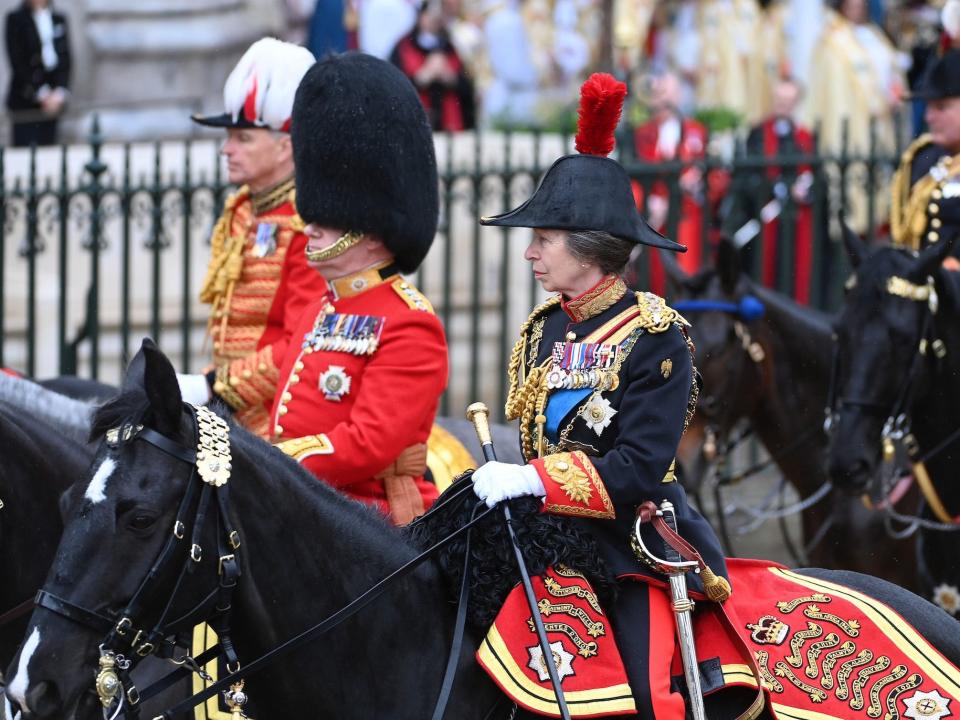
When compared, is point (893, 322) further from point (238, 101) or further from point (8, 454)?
point (8, 454)

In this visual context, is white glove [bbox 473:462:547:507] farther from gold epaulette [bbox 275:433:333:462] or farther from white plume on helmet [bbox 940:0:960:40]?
white plume on helmet [bbox 940:0:960:40]

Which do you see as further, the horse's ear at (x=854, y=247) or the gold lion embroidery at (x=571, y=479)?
the horse's ear at (x=854, y=247)

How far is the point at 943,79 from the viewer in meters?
7.23

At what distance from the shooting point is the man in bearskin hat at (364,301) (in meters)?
4.92

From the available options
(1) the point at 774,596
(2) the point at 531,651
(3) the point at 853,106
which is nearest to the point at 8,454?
(2) the point at 531,651

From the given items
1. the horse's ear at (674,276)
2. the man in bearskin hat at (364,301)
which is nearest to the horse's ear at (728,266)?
the horse's ear at (674,276)

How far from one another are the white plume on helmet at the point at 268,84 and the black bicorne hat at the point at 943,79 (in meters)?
2.60

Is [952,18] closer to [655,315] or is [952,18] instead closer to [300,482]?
[655,315]

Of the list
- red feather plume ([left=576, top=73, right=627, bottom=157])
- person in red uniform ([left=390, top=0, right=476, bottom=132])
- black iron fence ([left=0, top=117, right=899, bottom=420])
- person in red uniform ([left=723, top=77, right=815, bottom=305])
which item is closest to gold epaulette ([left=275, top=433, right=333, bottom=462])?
red feather plume ([left=576, top=73, right=627, bottom=157])

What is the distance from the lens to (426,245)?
5.38m

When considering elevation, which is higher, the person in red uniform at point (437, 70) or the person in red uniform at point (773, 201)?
the person in red uniform at point (437, 70)

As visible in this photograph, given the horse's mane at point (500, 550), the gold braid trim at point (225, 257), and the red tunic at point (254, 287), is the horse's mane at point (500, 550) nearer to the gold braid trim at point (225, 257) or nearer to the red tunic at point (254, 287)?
the red tunic at point (254, 287)

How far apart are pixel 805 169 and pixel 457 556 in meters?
6.91

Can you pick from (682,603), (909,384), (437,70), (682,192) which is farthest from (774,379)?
(437,70)
